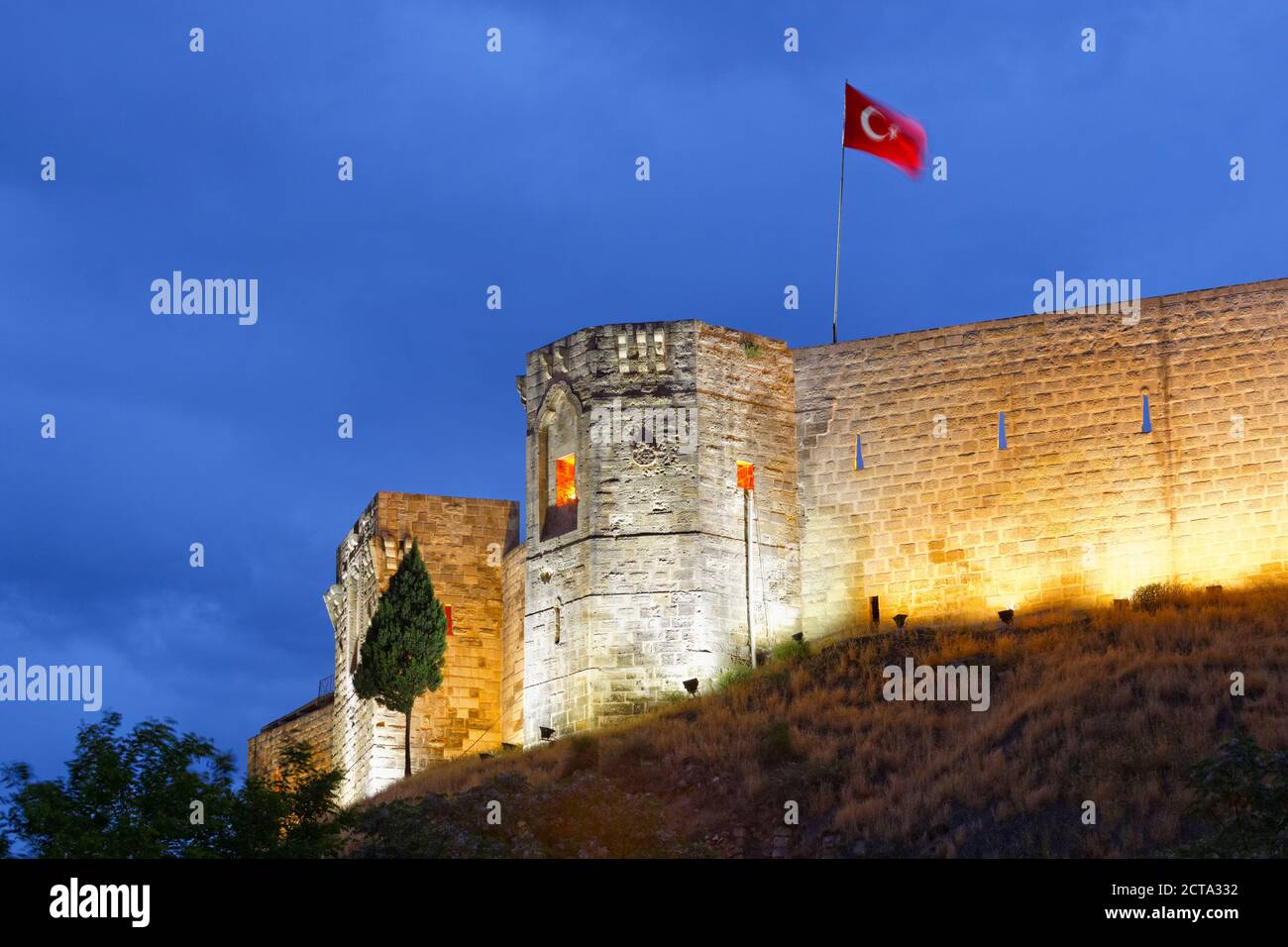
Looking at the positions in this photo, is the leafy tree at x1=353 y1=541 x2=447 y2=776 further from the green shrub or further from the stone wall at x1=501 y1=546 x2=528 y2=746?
the green shrub

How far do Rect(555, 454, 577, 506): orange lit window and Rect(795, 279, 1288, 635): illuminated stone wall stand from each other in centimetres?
389

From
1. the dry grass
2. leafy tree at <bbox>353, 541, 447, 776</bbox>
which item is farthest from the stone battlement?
leafy tree at <bbox>353, 541, 447, 776</bbox>

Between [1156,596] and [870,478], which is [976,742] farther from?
[870,478]

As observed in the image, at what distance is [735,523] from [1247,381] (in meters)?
8.39

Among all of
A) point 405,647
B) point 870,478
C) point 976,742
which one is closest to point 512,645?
point 405,647

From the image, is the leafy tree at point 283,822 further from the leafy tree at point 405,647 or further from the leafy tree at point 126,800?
the leafy tree at point 405,647

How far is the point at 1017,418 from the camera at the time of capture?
30891 millimetres

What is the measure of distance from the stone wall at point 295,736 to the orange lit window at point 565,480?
10552mm

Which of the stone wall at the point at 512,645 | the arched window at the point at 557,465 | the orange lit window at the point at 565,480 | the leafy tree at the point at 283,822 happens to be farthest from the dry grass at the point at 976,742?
the leafy tree at the point at 283,822

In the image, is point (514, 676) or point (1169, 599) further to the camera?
point (514, 676)

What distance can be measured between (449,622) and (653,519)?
6053 mm

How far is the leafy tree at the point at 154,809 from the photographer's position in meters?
18.6
